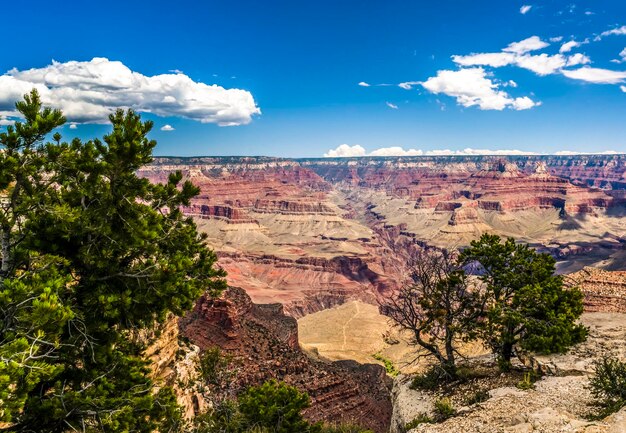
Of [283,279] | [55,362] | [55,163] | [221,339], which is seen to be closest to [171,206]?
[55,163]

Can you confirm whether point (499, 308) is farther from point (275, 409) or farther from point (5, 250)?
point (5, 250)

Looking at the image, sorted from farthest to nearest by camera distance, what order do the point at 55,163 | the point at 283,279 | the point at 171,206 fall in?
the point at 283,279, the point at 171,206, the point at 55,163

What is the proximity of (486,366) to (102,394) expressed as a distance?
58.7 ft

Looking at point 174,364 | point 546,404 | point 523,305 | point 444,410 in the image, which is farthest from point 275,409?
point 523,305

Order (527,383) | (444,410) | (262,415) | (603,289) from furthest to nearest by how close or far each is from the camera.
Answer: (603,289), (262,415), (527,383), (444,410)

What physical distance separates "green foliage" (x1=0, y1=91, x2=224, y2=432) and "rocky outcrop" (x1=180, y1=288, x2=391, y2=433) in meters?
22.1

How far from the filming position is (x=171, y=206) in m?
13.9

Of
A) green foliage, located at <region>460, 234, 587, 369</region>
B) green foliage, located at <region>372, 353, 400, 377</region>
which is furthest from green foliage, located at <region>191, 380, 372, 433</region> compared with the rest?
green foliage, located at <region>372, 353, 400, 377</region>

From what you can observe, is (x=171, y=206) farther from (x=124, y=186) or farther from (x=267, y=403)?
(x=267, y=403)

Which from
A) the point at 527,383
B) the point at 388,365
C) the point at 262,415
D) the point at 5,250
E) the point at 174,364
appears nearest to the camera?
the point at 5,250

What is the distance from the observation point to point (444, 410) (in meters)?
15.9

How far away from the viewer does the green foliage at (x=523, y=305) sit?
18734mm

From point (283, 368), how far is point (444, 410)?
23817 mm

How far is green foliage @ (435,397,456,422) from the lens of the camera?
51.4 feet
